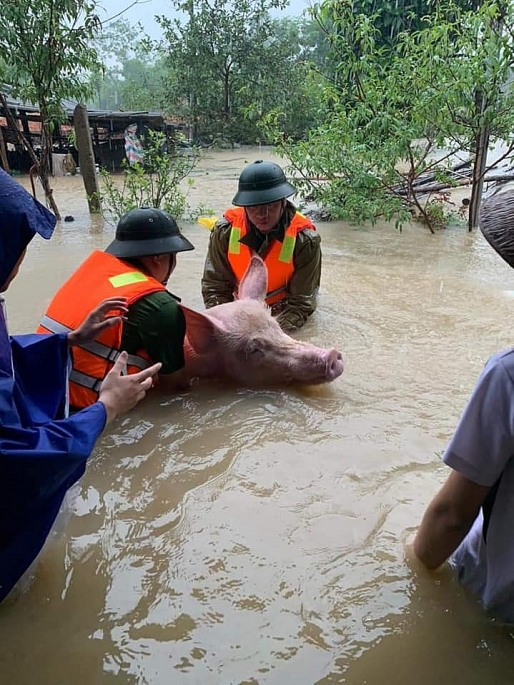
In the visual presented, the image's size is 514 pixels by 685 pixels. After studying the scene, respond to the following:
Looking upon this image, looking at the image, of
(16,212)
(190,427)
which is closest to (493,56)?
(190,427)

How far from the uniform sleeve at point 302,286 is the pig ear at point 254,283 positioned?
0.72m

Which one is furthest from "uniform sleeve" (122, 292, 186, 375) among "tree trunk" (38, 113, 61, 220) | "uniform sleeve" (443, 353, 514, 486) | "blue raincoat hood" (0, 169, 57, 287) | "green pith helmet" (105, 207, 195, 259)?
"tree trunk" (38, 113, 61, 220)

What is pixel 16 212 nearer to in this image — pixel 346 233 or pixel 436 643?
pixel 436 643

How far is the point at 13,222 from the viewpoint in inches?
85.0

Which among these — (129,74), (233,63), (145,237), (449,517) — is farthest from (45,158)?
(129,74)

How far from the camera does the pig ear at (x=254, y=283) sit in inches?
175

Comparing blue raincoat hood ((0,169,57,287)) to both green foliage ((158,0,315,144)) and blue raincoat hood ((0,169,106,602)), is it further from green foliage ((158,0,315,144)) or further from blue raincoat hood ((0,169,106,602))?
green foliage ((158,0,315,144))

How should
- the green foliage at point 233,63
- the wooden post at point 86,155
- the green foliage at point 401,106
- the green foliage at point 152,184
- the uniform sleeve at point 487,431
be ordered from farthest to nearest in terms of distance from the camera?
the green foliage at point 233,63
the wooden post at point 86,155
the green foliage at point 152,184
the green foliage at point 401,106
the uniform sleeve at point 487,431

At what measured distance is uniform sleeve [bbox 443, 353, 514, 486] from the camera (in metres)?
1.54

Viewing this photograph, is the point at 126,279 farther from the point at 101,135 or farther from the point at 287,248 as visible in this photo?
the point at 101,135

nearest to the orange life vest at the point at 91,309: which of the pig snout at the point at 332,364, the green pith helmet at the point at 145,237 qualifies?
the green pith helmet at the point at 145,237

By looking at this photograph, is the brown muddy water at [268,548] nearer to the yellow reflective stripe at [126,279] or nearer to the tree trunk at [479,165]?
the yellow reflective stripe at [126,279]

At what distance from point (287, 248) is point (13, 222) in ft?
10.7

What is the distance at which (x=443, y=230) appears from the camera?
384 inches
